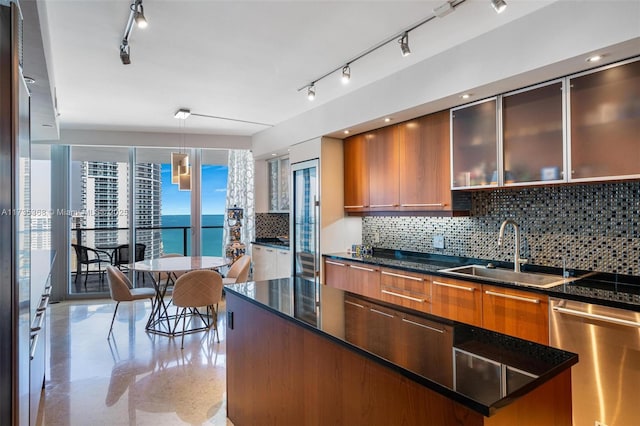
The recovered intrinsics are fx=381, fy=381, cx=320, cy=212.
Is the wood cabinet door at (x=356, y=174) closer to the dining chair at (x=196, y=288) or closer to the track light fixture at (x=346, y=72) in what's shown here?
the track light fixture at (x=346, y=72)

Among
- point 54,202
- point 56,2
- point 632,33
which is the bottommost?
point 54,202

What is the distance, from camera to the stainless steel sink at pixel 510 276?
2.78 m

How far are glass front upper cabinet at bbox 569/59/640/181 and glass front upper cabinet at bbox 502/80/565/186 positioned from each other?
100 millimetres

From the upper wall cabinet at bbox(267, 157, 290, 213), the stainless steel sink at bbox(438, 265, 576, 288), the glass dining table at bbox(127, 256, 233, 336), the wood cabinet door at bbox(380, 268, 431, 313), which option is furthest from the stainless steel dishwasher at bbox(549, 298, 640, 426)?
the upper wall cabinet at bbox(267, 157, 290, 213)

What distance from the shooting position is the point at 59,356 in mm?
3719

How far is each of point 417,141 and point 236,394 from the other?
108 inches

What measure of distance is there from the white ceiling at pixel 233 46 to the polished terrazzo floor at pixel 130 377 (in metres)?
2.50

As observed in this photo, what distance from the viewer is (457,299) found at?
3.00m

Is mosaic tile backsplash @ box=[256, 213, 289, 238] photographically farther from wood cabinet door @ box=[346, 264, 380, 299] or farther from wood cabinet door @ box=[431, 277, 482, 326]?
wood cabinet door @ box=[431, 277, 482, 326]

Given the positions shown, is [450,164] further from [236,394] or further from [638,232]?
[236,394]

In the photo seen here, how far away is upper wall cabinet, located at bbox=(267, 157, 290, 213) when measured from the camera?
6113 mm

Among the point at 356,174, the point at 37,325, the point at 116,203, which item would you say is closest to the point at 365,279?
the point at 356,174

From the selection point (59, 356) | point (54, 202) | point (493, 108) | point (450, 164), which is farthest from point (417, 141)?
point (54, 202)

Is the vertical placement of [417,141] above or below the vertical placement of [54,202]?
above
